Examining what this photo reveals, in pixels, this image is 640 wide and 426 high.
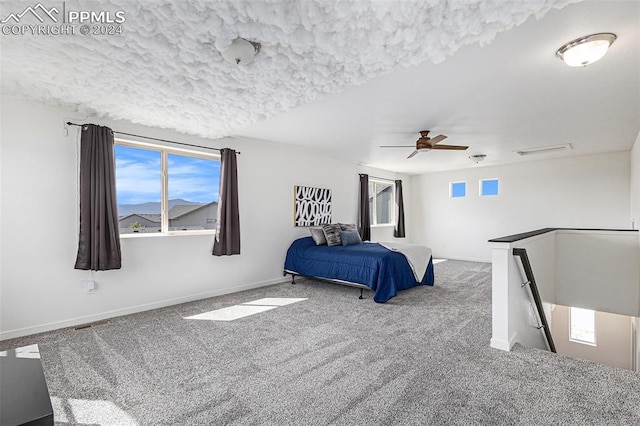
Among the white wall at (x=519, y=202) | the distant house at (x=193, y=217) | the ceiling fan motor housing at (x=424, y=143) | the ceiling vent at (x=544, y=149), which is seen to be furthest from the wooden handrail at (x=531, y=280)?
the white wall at (x=519, y=202)

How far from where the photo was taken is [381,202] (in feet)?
26.9

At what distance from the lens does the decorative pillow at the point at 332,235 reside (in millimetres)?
5367

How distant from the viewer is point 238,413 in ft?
6.17

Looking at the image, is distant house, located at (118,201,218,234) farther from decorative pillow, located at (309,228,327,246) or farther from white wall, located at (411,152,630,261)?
white wall, located at (411,152,630,261)

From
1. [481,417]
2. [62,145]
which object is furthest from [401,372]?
[62,145]

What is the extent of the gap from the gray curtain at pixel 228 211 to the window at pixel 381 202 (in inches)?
153

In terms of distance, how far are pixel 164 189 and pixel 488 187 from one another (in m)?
7.20

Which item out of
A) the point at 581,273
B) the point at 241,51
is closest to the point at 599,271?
the point at 581,273

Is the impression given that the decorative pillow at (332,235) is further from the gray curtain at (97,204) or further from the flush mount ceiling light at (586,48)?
the flush mount ceiling light at (586,48)

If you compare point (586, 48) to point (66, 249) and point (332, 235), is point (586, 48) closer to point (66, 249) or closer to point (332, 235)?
point (332, 235)

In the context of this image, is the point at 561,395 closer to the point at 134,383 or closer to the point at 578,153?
the point at 134,383

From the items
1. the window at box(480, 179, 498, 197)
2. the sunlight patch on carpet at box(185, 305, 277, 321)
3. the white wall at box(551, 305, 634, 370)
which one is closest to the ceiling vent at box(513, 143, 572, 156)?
the window at box(480, 179, 498, 197)

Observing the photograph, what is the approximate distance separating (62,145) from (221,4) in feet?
9.33

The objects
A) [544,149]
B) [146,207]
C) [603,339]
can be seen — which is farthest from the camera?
[544,149]
